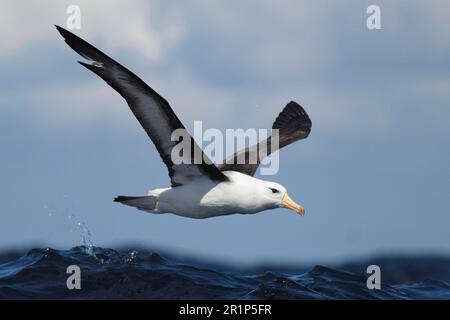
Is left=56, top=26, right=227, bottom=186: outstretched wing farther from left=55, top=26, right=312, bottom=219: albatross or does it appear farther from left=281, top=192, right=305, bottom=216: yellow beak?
left=281, top=192, right=305, bottom=216: yellow beak

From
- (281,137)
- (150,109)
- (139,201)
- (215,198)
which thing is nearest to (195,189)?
(215,198)

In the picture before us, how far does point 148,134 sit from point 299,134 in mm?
5149

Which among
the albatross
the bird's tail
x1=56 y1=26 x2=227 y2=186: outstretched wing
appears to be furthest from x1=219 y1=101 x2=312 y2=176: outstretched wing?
the bird's tail

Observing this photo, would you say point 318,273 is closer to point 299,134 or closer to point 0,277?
point 299,134

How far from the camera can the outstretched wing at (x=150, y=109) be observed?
36.5ft

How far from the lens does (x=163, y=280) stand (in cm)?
1357

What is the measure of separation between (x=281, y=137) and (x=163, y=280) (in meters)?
4.56

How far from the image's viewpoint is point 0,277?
1441cm

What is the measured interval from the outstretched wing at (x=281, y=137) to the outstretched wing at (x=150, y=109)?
2018mm

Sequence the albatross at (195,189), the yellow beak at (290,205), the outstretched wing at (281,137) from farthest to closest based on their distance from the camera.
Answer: the outstretched wing at (281,137) < the yellow beak at (290,205) < the albatross at (195,189)

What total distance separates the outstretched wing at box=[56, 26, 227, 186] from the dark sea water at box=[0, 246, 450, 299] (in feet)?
5.82

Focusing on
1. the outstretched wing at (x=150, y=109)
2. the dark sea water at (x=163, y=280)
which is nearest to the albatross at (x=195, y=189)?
the outstretched wing at (x=150, y=109)

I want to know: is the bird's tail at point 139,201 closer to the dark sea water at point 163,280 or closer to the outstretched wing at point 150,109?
the outstretched wing at point 150,109

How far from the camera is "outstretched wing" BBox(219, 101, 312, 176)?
1502 cm
